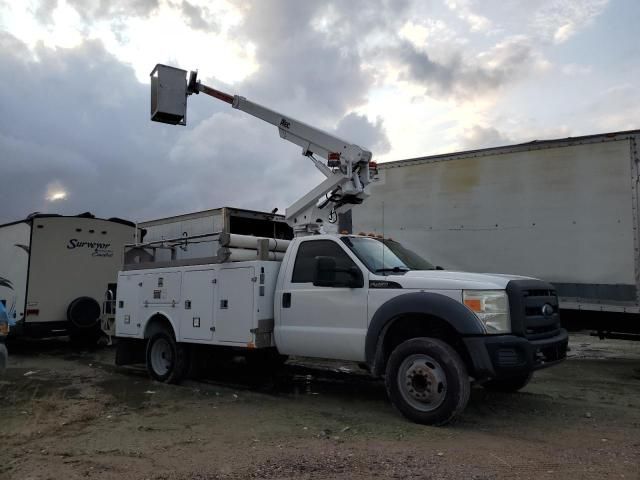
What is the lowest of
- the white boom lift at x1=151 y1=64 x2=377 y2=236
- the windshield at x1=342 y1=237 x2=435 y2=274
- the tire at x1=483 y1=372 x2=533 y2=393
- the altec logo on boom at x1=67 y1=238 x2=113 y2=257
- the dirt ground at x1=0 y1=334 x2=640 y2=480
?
the dirt ground at x1=0 y1=334 x2=640 y2=480

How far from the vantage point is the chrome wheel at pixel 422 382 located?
5.39m

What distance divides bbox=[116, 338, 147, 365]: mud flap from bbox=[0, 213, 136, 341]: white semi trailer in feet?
11.6

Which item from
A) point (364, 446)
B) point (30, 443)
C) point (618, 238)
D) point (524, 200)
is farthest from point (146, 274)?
point (618, 238)

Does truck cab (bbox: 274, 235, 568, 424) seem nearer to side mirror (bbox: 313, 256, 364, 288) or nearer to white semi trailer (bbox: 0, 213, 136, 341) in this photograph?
side mirror (bbox: 313, 256, 364, 288)

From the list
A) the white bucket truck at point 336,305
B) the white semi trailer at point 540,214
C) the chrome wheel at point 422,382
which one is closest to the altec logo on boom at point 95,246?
the white bucket truck at point 336,305

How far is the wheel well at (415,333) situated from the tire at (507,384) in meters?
1.54

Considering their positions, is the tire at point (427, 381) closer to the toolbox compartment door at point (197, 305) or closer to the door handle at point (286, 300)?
the door handle at point (286, 300)

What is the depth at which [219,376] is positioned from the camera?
8727 mm

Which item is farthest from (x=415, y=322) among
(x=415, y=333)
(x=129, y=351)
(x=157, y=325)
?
(x=129, y=351)

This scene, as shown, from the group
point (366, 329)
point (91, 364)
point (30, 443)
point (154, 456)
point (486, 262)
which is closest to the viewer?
point (154, 456)

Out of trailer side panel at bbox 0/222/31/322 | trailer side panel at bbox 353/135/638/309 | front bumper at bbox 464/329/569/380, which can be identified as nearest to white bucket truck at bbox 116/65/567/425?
front bumper at bbox 464/329/569/380

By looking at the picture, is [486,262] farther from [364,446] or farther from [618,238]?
[364,446]

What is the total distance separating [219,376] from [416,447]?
15.5 ft

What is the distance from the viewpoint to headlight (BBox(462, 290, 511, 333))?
5.34 meters
